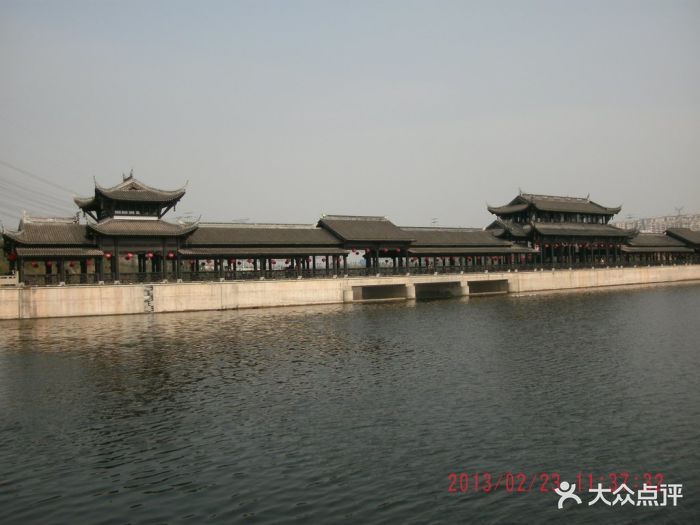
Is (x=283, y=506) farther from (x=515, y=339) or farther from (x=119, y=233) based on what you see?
(x=119, y=233)

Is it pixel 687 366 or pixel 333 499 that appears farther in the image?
pixel 687 366

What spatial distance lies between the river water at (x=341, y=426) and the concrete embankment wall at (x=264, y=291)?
45.2ft

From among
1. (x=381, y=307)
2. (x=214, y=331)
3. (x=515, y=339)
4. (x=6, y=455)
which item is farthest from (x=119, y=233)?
(x=6, y=455)

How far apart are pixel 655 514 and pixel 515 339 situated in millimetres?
23240

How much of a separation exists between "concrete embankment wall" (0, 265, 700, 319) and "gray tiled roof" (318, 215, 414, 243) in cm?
481

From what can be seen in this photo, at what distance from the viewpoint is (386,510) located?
12.2m

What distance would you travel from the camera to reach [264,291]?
5828 cm

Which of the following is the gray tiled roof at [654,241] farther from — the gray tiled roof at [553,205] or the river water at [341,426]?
the river water at [341,426]

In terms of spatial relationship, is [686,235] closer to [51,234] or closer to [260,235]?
[260,235]

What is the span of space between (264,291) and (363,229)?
53.1ft

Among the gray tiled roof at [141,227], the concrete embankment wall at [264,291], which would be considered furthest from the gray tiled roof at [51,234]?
the concrete embankment wall at [264,291]

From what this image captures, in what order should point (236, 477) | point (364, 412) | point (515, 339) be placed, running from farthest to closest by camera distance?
point (515, 339) < point (364, 412) < point (236, 477)

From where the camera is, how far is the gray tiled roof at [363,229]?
66938mm

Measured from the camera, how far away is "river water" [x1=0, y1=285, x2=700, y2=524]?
12.7 meters
